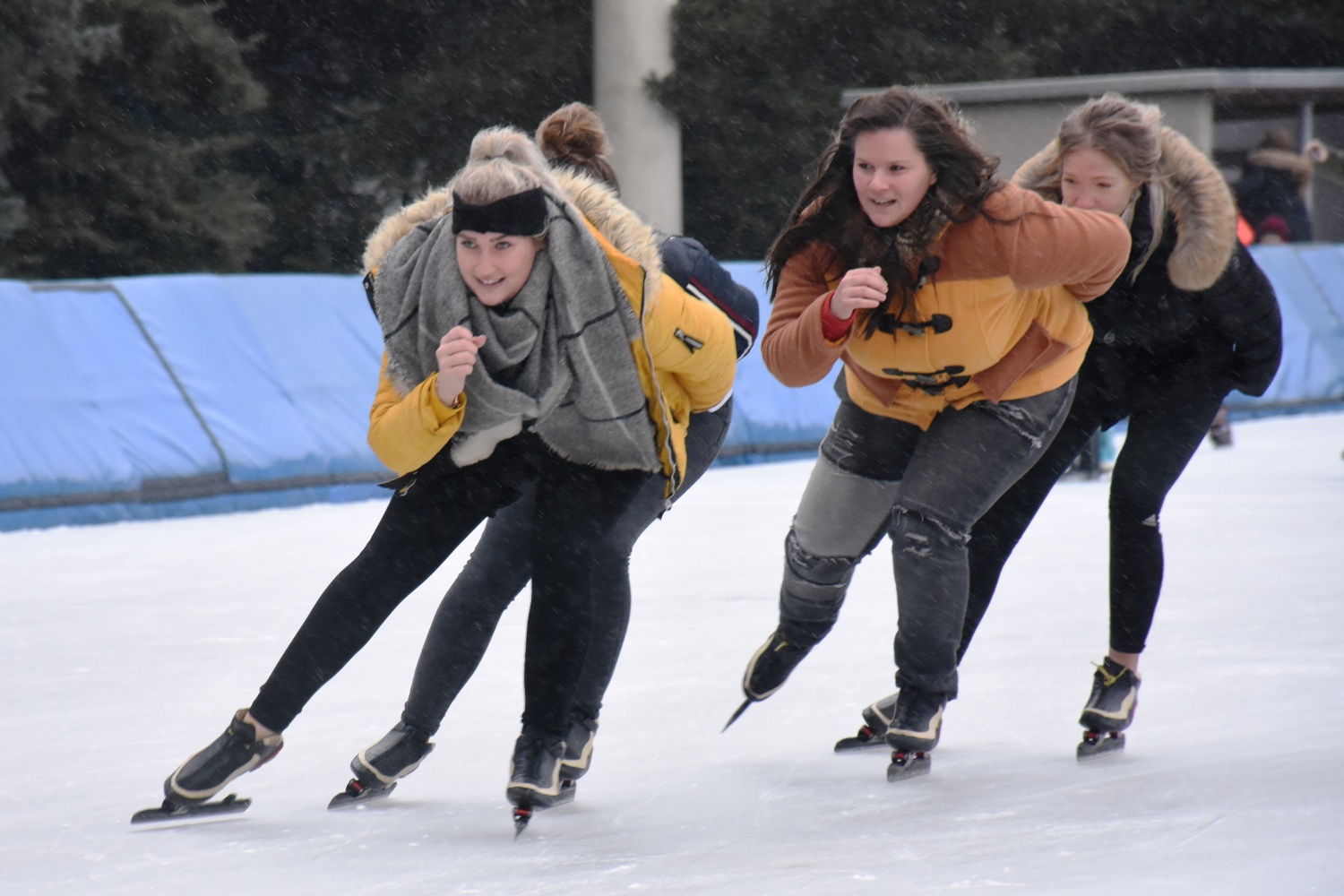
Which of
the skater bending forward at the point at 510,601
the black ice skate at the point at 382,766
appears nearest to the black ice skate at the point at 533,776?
the skater bending forward at the point at 510,601

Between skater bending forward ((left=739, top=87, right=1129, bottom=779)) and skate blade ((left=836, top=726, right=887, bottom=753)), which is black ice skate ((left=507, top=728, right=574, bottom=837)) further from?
skate blade ((left=836, top=726, right=887, bottom=753))

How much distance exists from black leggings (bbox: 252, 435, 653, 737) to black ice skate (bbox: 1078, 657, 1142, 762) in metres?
1.17

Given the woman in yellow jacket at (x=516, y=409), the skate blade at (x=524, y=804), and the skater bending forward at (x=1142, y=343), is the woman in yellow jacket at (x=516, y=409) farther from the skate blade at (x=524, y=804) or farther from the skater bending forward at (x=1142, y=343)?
the skater bending forward at (x=1142, y=343)

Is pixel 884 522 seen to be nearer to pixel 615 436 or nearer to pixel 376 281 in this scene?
pixel 615 436

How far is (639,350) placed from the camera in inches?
122

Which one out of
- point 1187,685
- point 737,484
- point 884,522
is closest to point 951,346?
point 884,522

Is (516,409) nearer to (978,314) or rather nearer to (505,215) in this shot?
(505,215)

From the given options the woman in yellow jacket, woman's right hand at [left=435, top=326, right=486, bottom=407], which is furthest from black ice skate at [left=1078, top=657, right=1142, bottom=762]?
woman's right hand at [left=435, top=326, right=486, bottom=407]

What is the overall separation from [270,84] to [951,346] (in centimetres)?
2114

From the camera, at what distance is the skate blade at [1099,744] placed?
365 centimetres

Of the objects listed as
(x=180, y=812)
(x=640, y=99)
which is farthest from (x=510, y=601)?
(x=640, y=99)

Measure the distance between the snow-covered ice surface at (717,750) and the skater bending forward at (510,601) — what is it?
0.10 metres

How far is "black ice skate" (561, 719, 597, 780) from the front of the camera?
3.35 meters

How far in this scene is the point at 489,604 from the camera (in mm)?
3422
